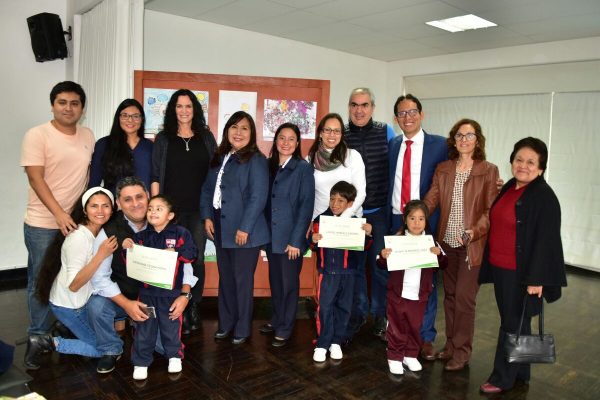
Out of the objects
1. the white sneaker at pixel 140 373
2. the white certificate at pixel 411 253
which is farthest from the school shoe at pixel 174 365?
the white certificate at pixel 411 253

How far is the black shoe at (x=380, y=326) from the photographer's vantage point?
3537 millimetres

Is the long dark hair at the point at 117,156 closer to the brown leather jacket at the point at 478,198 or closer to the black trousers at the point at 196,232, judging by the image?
the black trousers at the point at 196,232

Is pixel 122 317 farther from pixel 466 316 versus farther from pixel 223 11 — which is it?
pixel 223 11

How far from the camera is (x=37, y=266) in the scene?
117 inches

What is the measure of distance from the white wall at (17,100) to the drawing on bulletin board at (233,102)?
Answer: 87.7 inches

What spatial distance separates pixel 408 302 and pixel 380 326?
0.74 metres

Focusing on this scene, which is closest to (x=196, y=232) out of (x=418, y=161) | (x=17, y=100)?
(x=418, y=161)

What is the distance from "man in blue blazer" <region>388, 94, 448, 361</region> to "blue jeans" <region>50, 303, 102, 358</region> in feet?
7.08

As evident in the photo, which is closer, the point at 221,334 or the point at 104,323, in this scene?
the point at 104,323

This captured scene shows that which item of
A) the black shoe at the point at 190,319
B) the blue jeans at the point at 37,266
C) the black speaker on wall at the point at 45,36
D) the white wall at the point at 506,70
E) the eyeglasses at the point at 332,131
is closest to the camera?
the blue jeans at the point at 37,266

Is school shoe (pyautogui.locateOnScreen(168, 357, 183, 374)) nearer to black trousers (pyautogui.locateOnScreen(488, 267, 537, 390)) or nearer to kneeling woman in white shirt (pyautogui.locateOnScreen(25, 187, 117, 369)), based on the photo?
kneeling woman in white shirt (pyautogui.locateOnScreen(25, 187, 117, 369))

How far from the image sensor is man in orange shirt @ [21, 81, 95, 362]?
2.92 metres

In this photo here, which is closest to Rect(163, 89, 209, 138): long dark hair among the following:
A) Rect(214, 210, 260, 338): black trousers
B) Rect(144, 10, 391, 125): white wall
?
Rect(214, 210, 260, 338): black trousers

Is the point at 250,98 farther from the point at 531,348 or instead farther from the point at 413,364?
the point at 531,348
